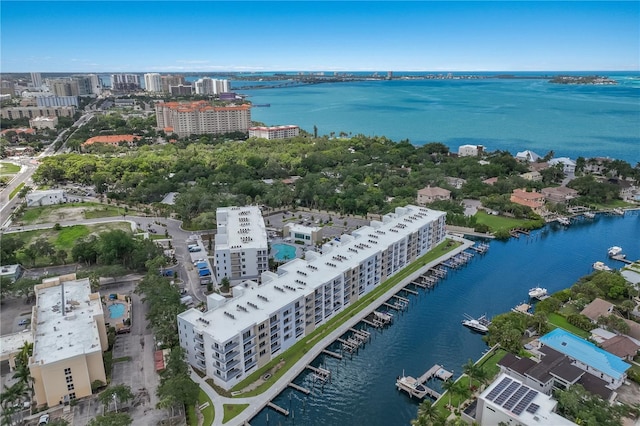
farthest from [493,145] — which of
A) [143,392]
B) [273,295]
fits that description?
[143,392]

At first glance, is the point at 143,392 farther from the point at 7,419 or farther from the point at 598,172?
the point at 598,172

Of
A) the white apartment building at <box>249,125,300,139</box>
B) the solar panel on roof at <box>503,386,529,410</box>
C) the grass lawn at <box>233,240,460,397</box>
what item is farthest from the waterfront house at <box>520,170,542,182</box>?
the white apartment building at <box>249,125,300,139</box>

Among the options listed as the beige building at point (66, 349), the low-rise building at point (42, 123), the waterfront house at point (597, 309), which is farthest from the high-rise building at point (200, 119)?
the waterfront house at point (597, 309)

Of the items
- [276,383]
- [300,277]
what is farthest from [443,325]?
[276,383]

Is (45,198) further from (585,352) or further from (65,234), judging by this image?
(585,352)

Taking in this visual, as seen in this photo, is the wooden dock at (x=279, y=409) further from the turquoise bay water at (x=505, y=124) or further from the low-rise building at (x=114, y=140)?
the turquoise bay water at (x=505, y=124)
